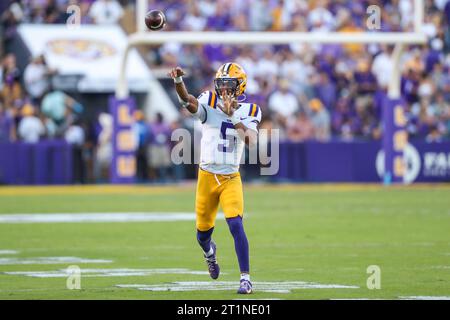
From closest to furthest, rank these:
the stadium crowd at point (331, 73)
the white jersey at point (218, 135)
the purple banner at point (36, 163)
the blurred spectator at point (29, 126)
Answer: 1. the white jersey at point (218, 135)
2. the purple banner at point (36, 163)
3. the blurred spectator at point (29, 126)
4. the stadium crowd at point (331, 73)

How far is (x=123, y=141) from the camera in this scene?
23.3 m

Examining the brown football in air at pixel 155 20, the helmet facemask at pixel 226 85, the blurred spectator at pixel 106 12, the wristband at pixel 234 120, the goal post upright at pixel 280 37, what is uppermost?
the blurred spectator at pixel 106 12

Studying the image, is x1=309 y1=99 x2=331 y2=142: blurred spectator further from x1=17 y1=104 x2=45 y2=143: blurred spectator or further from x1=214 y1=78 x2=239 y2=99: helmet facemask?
x1=214 y1=78 x2=239 y2=99: helmet facemask

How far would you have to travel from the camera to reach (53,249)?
13039 millimetres

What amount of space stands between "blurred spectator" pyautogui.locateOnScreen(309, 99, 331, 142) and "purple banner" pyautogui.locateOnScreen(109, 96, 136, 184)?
3.92m

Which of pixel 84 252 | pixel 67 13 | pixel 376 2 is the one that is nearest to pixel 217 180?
pixel 84 252

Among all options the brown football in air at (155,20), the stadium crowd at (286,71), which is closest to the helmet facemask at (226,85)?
A: the brown football in air at (155,20)

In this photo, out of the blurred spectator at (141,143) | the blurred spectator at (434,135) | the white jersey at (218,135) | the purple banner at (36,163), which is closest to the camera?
the white jersey at (218,135)

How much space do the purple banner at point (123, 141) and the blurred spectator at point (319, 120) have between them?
3.92 meters

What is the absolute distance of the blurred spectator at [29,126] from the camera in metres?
23.2

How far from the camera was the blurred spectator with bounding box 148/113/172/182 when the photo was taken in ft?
78.9

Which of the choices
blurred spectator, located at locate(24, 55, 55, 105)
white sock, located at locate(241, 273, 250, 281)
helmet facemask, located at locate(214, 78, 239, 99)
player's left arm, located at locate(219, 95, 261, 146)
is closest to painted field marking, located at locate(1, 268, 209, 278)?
white sock, located at locate(241, 273, 250, 281)

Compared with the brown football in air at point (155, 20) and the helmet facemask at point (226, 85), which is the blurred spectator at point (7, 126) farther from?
the helmet facemask at point (226, 85)

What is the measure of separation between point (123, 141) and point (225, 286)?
44.8 ft
